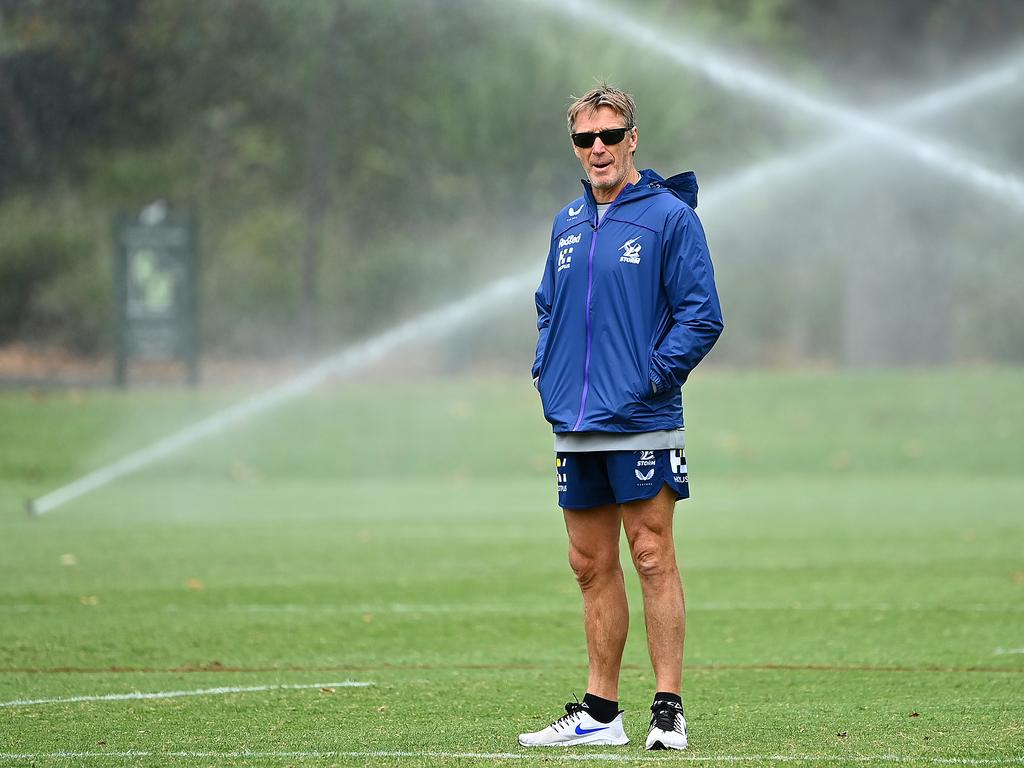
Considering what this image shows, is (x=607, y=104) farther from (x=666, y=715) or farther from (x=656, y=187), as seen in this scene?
(x=666, y=715)

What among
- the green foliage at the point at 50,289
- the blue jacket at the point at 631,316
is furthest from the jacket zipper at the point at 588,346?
the green foliage at the point at 50,289

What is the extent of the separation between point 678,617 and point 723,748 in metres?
0.45

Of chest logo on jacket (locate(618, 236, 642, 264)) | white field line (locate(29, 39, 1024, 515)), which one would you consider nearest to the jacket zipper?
chest logo on jacket (locate(618, 236, 642, 264))

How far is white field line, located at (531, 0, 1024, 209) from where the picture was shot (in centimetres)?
2805

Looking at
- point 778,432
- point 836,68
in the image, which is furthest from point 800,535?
point 836,68

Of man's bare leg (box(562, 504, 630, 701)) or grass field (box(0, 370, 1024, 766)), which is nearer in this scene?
man's bare leg (box(562, 504, 630, 701))

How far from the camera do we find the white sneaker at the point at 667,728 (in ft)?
19.7

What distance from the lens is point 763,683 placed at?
25.7 ft

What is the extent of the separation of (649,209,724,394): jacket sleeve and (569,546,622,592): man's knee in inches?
25.6

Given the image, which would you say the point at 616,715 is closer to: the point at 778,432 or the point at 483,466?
the point at 483,466

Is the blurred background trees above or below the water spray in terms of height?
above

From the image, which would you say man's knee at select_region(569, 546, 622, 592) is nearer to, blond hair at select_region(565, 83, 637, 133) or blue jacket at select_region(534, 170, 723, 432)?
blue jacket at select_region(534, 170, 723, 432)

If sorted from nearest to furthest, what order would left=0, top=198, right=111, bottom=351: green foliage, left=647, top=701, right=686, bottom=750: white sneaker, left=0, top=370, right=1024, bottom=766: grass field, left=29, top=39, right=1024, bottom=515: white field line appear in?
left=647, top=701, right=686, bottom=750: white sneaker, left=0, top=370, right=1024, bottom=766: grass field, left=29, top=39, right=1024, bottom=515: white field line, left=0, top=198, right=111, bottom=351: green foliage

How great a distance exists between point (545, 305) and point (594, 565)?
0.93 meters
